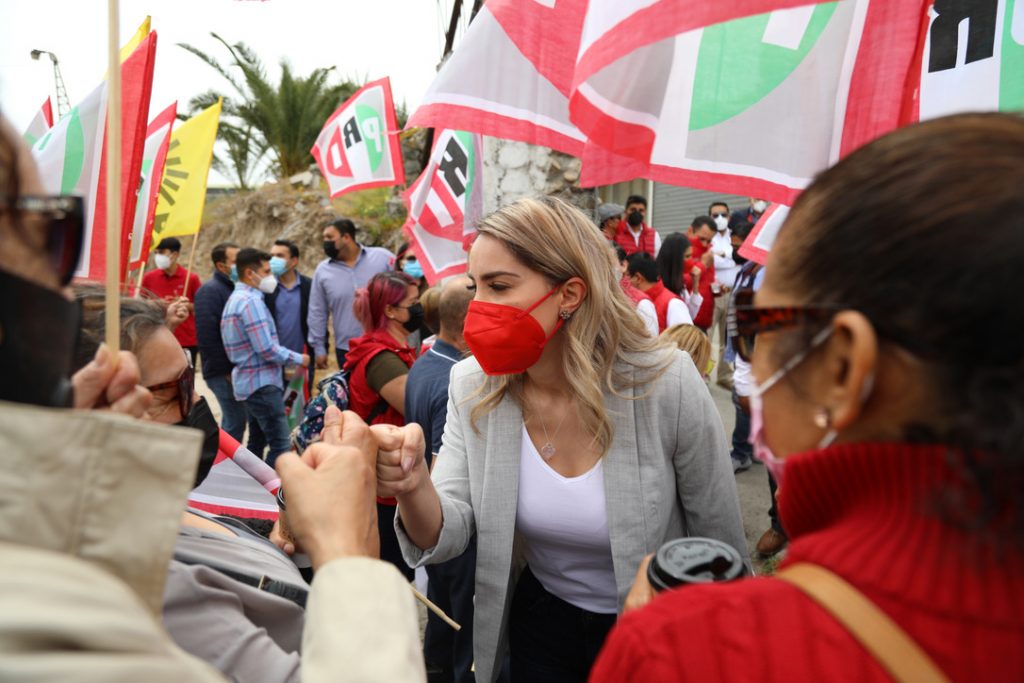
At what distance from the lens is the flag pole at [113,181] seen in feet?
2.86

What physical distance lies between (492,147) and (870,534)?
4558mm

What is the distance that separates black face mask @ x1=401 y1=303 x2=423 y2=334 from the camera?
4.15 m

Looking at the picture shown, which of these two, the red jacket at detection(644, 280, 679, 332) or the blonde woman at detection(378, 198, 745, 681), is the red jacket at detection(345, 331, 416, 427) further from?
the red jacket at detection(644, 280, 679, 332)

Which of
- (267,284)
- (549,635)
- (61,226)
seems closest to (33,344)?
(61,226)

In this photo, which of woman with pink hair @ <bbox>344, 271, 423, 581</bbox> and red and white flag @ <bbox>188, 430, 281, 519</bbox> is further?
woman with pink hair @ <bbox>344, 271, 423, 581</bbox>

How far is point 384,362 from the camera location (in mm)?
3580

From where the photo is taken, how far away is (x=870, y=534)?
755 mm

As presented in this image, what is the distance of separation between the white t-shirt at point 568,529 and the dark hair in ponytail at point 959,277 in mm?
1263

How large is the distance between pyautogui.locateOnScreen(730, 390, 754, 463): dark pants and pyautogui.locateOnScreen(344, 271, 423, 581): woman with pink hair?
2.66 meters

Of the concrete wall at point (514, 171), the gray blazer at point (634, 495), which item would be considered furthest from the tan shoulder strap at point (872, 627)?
the concrete wall at point (514, 171)

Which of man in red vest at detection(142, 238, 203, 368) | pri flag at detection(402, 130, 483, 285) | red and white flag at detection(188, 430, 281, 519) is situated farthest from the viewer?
man in red vest at detection(142, 238, 203, 368)

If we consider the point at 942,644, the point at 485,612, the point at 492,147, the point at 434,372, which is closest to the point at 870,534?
the point at 942,644

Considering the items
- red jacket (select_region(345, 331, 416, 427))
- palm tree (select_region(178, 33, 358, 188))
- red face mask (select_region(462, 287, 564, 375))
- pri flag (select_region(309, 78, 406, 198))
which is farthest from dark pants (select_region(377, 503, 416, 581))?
palm tree (select_region(178, 33, 358, 188))

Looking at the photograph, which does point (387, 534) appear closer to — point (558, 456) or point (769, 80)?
point (558, 456)
